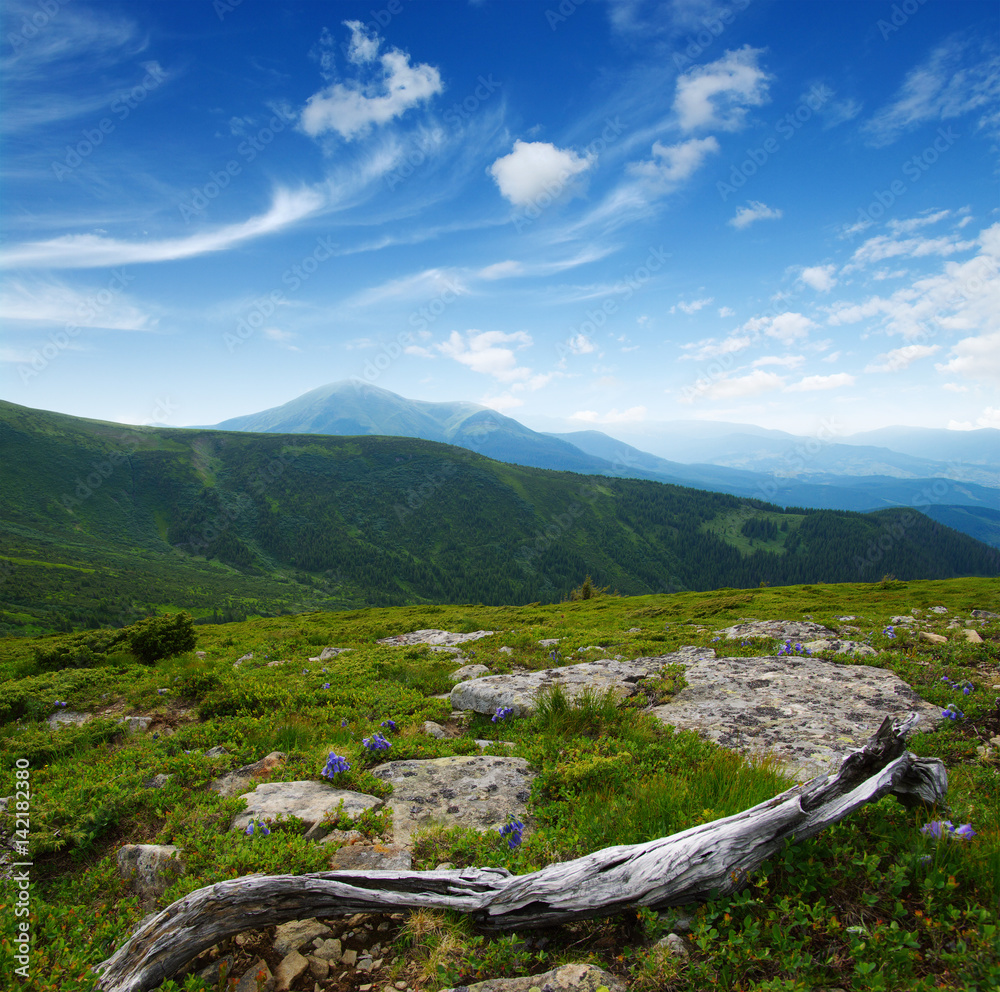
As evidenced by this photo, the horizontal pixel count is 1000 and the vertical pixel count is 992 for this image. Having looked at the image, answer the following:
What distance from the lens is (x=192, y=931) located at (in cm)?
337

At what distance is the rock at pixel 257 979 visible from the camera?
3.23 metres

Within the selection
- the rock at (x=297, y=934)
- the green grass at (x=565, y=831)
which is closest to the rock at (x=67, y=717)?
the green grass at (x=565, y=831)

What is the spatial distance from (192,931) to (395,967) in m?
1.50

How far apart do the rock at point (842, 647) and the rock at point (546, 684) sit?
341 cm

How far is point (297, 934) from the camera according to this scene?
3609 millimetres

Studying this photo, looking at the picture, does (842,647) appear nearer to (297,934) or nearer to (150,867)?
(297,934)

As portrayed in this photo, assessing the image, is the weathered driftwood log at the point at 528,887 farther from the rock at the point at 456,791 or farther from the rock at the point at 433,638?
the rock at the point at 433,638

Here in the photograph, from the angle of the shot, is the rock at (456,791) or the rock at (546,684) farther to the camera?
the rock at (546,684)

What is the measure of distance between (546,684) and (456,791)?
4.43 meters

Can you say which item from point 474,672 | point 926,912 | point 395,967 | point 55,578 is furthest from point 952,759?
point 55,578

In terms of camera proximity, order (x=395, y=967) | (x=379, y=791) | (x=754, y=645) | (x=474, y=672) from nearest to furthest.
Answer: (x=395, y=967)
(x=379, y=791)
(x=474, y=672)
(x=754, y=645)

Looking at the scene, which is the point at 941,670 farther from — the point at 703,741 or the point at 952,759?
the point at 703,741

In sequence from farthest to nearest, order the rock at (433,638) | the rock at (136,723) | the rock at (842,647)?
the rock at (433,638)
the rock at (842,647)
the rock at (136,723)

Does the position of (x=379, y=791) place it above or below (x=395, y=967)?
below
